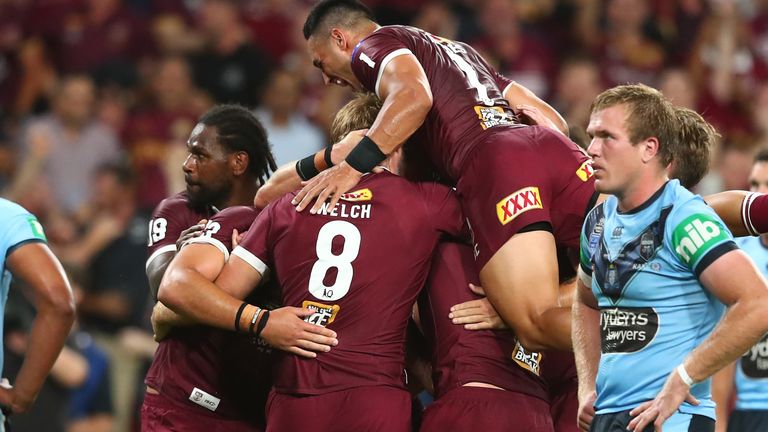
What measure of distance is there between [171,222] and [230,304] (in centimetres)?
100

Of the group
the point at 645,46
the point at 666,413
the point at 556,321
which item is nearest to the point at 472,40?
the point at 645,46

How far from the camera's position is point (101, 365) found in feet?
29.3

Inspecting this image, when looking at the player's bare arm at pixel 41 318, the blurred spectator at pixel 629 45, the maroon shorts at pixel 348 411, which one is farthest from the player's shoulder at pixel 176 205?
the blurred spectator at pixel 629 45

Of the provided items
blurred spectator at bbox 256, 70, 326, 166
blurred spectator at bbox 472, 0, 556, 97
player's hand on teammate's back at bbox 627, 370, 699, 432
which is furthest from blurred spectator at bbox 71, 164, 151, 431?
player's hand on teammate's back at bbox 627, 370, 699, 432

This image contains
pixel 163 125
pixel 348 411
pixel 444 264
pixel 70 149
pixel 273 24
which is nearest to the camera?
pixel 348 411

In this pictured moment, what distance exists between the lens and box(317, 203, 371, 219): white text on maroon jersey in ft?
15.9

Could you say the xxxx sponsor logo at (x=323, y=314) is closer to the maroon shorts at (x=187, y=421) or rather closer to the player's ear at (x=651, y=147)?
the maroon shorts at (x=187, y=421)

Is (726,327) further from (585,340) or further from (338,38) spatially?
(338,38)

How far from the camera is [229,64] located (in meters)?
11.8

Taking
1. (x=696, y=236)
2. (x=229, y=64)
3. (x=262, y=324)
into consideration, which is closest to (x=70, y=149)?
(x=229, y=64)

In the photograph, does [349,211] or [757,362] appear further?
[757,362]

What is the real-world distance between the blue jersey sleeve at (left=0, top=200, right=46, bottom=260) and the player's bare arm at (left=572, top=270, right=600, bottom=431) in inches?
95.2

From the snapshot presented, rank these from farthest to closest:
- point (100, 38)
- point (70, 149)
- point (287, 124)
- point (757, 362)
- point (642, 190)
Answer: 1. point (100, 38)
2. point (70, 149)
3. point (287, 124)
4. point (757, 362)
5. point (642, 190)

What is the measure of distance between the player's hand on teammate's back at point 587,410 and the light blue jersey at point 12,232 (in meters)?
2.51
